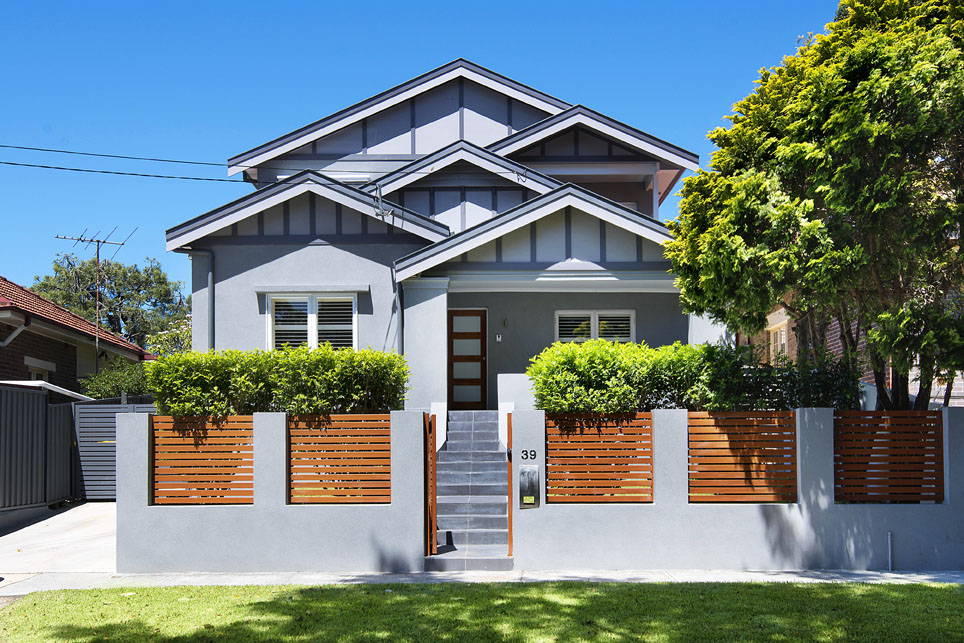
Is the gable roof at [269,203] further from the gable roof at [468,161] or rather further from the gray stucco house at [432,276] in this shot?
the gable roof at [468,161]

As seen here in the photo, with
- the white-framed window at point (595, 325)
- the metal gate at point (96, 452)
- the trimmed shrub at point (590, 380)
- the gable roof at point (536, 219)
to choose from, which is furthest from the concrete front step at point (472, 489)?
the metal gate at point (96, 452)

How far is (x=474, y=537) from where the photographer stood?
425 inches

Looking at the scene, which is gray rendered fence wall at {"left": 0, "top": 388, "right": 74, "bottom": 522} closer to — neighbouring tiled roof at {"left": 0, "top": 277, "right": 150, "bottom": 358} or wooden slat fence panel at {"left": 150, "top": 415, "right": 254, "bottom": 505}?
neighbouring tiled roof at {"left": 0, "top": 277, "right": 150, "bottom": 358}

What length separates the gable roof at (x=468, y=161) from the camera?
18.1 m

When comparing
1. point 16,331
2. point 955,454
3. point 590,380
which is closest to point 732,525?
point 590,380

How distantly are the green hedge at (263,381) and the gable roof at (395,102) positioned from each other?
10945 millimetres

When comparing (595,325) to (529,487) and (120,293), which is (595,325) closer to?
(529,487)

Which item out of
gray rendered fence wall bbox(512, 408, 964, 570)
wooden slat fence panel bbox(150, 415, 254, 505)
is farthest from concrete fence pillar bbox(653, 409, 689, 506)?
wooden slat fence panel bbox(150, 415, 254, 505)

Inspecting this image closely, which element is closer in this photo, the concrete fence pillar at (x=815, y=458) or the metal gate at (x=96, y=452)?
the concrete fence pillar at (x=815, y=458)

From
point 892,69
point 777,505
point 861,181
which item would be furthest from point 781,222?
point 777,505

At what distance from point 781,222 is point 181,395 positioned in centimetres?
743

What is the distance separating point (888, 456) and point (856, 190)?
327cm

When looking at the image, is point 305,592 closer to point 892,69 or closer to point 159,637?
point 159,637

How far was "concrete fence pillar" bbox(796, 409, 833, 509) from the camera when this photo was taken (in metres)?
9.96
